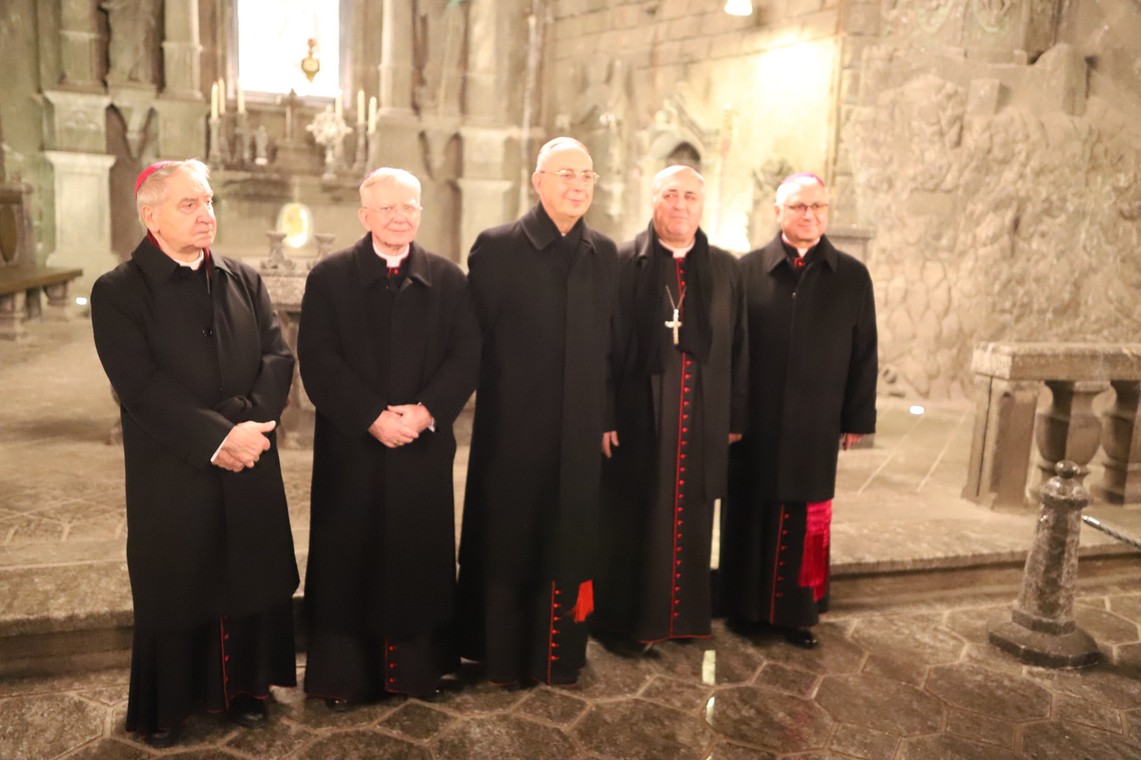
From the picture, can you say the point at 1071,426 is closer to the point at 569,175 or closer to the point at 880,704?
the point at 880,704

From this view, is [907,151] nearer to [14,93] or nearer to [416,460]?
[416,460]

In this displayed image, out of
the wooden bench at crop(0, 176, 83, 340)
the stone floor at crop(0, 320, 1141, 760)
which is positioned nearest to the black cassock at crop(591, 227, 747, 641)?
the stone floor at crop(0, 320, 1141, 760)

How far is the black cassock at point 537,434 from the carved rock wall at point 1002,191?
6.44m

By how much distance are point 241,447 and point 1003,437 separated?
4.27 metres

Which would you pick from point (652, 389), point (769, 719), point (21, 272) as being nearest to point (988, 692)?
point (769, 719)

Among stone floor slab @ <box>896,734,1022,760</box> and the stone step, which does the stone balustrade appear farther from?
Answer: stone floor slab @ <box>896,734,1022,760</box>

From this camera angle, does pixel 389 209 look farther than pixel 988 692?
No

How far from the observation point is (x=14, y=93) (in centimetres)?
1130

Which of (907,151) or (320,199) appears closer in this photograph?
(907,151)

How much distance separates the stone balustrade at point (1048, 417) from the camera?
211 inches

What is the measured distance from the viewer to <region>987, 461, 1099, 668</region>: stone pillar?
4.06 m

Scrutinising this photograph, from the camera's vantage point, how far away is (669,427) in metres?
3.79

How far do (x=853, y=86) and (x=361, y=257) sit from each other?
708cm

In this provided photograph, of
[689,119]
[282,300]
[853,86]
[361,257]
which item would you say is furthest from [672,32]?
[361,257]
